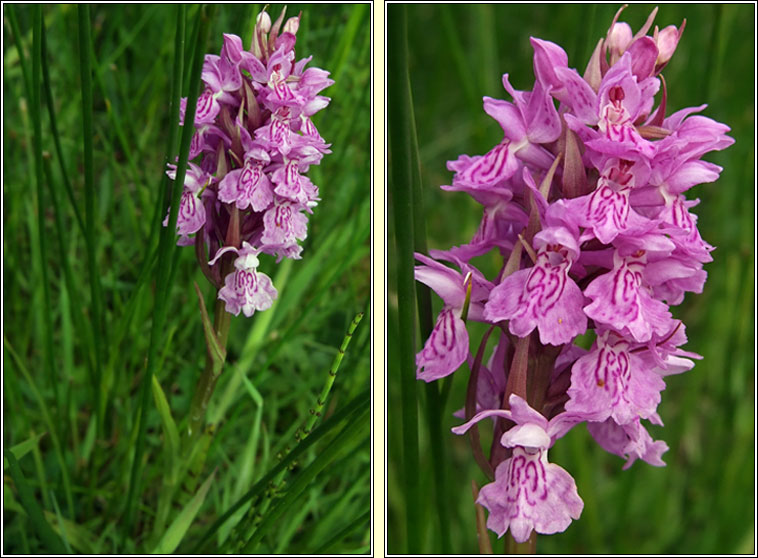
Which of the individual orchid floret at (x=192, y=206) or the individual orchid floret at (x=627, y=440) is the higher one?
the individual orchid floret at (x=192, y=206)

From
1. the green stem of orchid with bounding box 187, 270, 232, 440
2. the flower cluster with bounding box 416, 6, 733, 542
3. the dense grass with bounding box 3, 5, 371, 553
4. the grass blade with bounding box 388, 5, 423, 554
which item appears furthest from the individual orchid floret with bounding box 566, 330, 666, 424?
the green stem of orchid with bounding box 187, 270, 232, 440

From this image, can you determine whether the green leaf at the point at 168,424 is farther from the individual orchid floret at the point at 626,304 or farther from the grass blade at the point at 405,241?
the individual orchid floret at the point at 626,304

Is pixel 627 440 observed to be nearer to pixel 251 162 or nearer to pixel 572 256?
pixel 572 256

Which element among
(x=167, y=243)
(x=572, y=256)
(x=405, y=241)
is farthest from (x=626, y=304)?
(x=167, y=243)

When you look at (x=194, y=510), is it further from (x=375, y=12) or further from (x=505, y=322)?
(x=375, y=12)

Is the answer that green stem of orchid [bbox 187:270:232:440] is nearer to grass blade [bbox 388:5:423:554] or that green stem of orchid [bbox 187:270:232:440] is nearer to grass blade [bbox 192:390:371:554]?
grass blade [bbox 192:390:371:554]

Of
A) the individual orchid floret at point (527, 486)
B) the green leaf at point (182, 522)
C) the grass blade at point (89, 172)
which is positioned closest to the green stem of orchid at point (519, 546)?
the individual orchid floret at point (527, 486)

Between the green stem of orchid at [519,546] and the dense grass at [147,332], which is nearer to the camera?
the green stem of orchid at [519,546]

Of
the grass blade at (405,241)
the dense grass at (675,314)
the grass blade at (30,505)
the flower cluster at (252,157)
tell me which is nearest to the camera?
the grass blade at (405,241)
